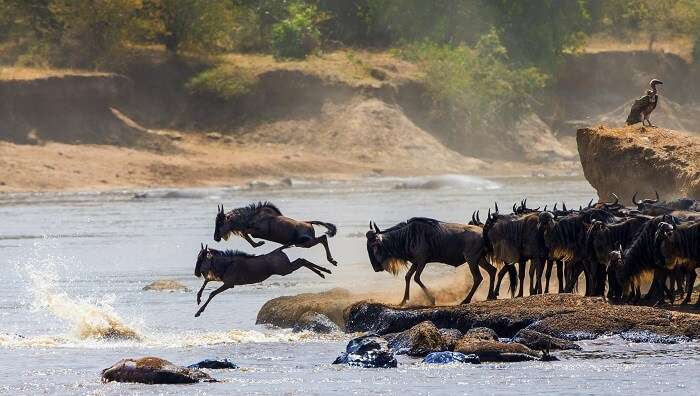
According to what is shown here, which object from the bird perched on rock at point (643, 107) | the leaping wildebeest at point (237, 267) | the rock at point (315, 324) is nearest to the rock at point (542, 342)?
the rock at point (315, 324)

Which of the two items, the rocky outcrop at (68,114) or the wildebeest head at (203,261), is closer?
the wildebeest head at (203,261)

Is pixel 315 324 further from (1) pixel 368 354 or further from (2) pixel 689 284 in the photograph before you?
(2) pixel 689 284

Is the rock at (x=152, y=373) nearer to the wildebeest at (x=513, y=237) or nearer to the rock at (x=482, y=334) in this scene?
the rock at (x=482, y=334)

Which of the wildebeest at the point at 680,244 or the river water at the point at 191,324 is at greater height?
the wildebeest at the point at 680,244

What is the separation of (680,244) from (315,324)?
16.3 ft

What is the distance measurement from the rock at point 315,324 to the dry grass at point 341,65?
49613 mm

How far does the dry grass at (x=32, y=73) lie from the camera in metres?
67.9

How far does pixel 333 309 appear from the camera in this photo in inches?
915

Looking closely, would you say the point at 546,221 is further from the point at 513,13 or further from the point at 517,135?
the point at 513,13

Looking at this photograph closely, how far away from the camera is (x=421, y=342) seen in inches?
782

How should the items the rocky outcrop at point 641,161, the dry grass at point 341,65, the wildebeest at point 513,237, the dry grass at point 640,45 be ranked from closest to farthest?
the wildebeest at point 513,237 < the rocky outcrop at point 641,161 < the dry grass at point 341,65 < the dry grass at point 640,45

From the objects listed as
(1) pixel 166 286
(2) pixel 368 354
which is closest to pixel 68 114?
(1) pixel 166 286

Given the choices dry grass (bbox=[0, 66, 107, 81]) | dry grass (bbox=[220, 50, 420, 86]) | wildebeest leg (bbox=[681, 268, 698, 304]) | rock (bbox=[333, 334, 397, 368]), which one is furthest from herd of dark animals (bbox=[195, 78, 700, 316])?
dry grass (bbox=[220, 50, 420, 86])

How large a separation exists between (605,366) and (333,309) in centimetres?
548
